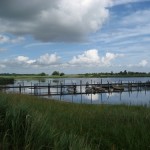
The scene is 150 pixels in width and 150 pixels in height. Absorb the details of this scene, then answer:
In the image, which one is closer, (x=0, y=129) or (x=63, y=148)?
(x=63, y=148)

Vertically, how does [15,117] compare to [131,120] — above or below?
above

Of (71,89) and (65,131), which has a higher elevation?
(65,131)

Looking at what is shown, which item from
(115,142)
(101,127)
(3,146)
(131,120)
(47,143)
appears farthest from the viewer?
(131,120)

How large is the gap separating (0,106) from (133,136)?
3448mm

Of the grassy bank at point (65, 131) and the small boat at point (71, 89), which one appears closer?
the grassy bank at point (65, 131)

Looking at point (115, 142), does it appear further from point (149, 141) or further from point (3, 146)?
point (3, 146)

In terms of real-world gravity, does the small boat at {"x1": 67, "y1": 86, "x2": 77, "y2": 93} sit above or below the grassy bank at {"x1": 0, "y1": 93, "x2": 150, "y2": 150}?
below

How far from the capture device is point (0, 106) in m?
6.32

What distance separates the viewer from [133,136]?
7695 mm

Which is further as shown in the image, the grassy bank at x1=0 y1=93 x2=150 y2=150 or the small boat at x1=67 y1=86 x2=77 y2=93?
the small boat at x1=67 y1=86 x2=77 y2=93

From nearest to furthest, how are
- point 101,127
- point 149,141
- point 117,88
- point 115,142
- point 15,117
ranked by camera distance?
point 15,117 < point 149,141 < point 115,142 < point 101,127 < point 117,88

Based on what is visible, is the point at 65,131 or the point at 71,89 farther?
the point at 71,89

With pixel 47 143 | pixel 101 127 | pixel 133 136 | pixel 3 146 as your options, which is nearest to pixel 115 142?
pixel 133 136

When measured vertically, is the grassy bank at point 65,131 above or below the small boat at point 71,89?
above
